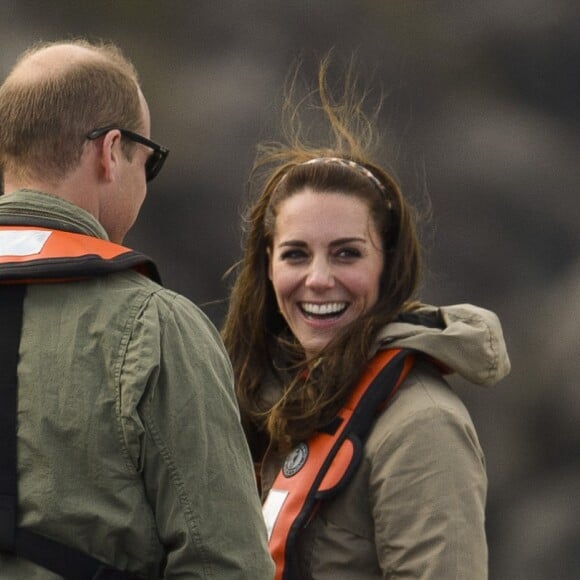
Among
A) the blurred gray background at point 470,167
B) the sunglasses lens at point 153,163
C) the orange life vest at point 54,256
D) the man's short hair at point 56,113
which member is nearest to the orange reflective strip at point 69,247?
the orange life vest at point 54,256

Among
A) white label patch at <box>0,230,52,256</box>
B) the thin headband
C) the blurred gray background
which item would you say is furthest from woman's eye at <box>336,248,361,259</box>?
the blurred gray background

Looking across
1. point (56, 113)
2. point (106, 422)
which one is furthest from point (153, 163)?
point (106, 422)

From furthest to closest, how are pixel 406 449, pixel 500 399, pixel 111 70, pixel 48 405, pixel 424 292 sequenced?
pixel 500 399, pixel 424 292, pixel 406 449, pixel 111 70, pixel 48 405

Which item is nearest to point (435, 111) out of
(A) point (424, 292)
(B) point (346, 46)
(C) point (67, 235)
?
(B) point (346, 46)

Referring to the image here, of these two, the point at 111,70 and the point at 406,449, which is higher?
the point at 111,70

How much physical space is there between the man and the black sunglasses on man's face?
0.37 ft

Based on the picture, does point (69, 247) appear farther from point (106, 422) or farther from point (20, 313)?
point (106, 422)

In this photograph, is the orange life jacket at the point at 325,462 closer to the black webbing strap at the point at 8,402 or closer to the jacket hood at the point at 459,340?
the jacket hood at the point at 459,340

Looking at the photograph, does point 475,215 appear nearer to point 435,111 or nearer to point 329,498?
point 435,111

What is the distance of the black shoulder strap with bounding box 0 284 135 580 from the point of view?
2207 millimetres

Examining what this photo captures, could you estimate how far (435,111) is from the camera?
6988 millimetres

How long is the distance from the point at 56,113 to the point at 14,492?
551mm

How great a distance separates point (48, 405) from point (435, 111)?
16.2 feet

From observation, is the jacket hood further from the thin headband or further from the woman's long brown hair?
the thin headband
